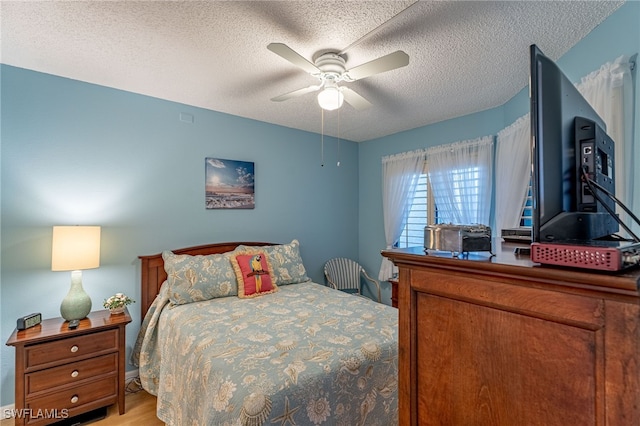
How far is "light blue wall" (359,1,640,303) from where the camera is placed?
56.9 inches

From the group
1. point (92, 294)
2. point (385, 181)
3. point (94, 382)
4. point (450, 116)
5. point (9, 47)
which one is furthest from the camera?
point (385, 181)

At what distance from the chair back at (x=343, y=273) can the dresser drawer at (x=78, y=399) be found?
2425 mm

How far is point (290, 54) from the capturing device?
5.29 feet

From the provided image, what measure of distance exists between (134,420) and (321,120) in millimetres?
3207

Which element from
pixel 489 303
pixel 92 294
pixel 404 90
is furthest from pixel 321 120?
pixel 489 303

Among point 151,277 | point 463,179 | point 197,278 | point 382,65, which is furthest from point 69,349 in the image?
point 463,179

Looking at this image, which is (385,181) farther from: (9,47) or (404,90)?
(9,47)

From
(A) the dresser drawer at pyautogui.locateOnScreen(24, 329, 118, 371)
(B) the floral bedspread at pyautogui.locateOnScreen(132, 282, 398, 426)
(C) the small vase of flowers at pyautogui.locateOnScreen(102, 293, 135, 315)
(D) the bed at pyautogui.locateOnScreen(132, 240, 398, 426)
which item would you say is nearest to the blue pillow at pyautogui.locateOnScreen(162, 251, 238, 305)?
(D) the bed at pyautogui.locateOnScreen(132, 240, 398, 426)

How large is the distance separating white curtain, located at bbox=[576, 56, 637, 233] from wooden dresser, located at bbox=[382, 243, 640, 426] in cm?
122

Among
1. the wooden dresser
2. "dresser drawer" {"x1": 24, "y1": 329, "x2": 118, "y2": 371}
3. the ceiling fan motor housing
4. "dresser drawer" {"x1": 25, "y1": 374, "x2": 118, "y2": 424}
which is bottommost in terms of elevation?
"dresser drawer" {"x1": 25, "y1": 374, "x2": 118, "y2": 424}

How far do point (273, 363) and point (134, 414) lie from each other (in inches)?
61.3

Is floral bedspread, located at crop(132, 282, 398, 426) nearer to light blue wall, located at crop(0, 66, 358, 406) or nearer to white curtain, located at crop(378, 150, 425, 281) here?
light blue wall, located at crop(0, 66, 358, 406)

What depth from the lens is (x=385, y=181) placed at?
3955 mm

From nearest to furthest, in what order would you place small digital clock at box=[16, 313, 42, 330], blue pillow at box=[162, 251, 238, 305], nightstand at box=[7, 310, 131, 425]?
nightstand at box=[7, 310, 131, 425] → small digital clock at box=[16, 313, 42, 330] → blue pillow at box=[162, 251, 238, 305]
